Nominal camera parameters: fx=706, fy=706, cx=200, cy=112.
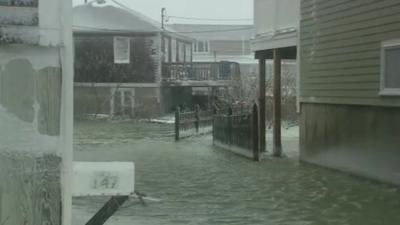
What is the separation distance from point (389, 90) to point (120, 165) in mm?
8000

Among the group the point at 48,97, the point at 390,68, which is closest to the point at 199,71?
the point at 390,68

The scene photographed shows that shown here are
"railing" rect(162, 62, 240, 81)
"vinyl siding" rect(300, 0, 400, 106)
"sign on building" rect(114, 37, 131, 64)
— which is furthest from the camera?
"railing" rect(162, 62, 240, 81)

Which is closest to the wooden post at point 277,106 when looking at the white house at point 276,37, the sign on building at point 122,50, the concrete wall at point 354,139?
the white house at point 276,37

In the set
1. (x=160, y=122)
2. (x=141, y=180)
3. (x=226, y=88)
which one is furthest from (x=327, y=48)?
(x=226, y=88)

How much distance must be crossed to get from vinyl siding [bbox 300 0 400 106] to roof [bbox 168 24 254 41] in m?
58.8

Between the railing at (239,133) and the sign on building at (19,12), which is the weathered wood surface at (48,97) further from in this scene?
the railing at (239,133)

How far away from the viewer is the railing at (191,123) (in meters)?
25.6

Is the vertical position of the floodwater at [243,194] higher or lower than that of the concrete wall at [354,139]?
lower

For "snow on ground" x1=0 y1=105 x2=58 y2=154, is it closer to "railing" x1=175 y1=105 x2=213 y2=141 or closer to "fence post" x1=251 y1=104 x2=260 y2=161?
"fence post" x1=251 y1=104 x2=260 y2=161

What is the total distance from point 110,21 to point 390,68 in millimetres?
34894

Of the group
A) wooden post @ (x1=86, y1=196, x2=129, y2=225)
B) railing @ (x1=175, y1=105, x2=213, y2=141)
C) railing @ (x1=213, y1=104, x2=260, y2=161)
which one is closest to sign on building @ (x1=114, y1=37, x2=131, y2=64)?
railing @ (x1=175, y1=105, x2=213, y2=141)

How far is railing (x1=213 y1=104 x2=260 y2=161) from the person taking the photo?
17.4m

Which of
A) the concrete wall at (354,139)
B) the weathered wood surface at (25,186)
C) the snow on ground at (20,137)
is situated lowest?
the concrete wall at (354,139)

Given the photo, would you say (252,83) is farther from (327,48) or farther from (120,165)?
(120,165)
